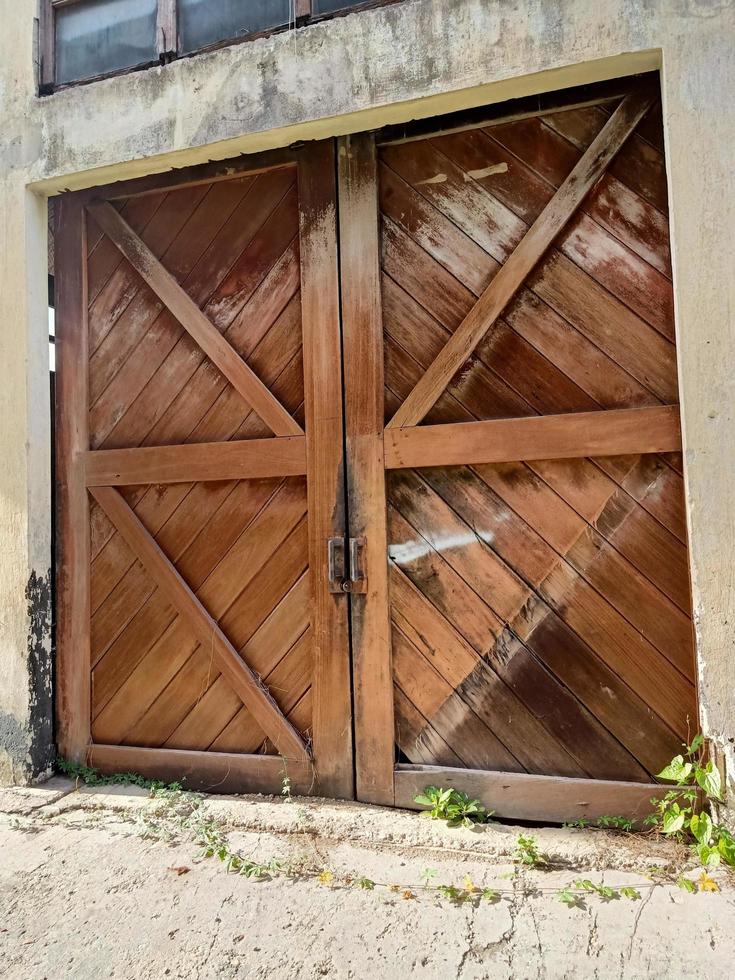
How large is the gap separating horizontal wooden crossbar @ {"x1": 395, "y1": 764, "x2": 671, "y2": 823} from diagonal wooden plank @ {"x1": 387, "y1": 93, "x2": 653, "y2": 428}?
59.2 inches

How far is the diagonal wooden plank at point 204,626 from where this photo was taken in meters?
2.87

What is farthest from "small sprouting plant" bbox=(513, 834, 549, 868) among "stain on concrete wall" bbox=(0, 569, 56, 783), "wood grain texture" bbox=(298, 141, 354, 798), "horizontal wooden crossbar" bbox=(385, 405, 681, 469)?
"stain on concrete wall" bbox=(0, 569, 56, 783)

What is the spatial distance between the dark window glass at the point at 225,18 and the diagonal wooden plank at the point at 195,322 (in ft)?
2.97

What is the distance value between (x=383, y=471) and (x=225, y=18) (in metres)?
2.28

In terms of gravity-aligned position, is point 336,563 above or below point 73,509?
below

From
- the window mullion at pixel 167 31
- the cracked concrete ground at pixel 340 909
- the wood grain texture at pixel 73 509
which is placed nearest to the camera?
the cracked concrete ground at pixel 340 909

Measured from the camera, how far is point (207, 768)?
2955mm

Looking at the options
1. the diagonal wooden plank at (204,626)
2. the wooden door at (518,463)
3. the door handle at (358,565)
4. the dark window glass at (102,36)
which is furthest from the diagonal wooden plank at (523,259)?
the dark window glass at (102,36)

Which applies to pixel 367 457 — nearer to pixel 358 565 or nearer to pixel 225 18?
pixel 358 565

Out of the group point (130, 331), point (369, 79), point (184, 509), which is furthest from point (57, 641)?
point (369, 79)

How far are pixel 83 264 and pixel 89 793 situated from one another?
2.63 meters

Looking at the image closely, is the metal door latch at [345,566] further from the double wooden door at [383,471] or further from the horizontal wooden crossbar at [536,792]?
the horizontal wooden crossbar at [536,792]

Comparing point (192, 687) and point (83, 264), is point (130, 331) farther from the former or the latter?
point (192, 687)

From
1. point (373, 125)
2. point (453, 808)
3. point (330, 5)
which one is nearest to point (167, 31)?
point (330, 5)
